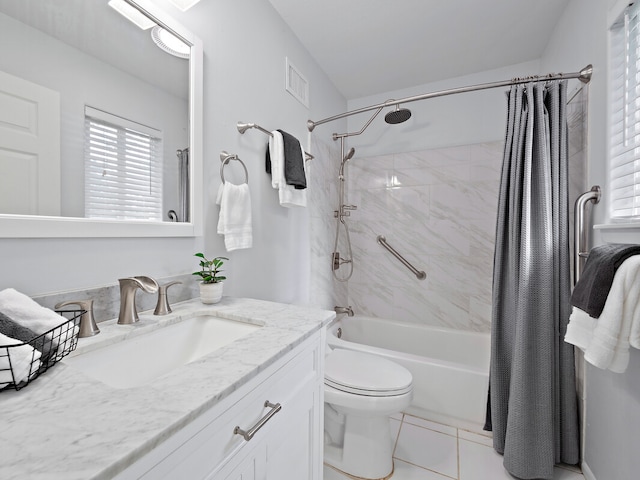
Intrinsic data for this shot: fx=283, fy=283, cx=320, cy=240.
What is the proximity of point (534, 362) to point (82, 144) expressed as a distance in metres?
1.92

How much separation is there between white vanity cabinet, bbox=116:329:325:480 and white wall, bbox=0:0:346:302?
58 cm

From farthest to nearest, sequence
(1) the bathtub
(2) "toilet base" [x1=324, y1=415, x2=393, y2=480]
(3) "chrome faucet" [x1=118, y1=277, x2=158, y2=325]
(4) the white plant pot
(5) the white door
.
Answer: (1) the bathtub < (2) "toilet base" [x1=324, y1=415, x2=393, y2=480] < (4) the white plant pot < (3) "chrome faucet" [x1=118, y1=277, x2=158, y2=325] < (5) the white door

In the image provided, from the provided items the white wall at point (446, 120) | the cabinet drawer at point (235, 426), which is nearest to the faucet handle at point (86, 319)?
the cabinet drawer at point (235, 426)

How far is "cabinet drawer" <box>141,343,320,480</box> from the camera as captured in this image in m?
0.45

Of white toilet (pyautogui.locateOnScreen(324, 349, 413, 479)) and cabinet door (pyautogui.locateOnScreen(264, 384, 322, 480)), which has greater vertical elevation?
cabinet door (pyautogui.locateOnScreen(264, 384, 322, 480))

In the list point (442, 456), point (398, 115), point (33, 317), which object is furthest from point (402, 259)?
point (33, 317)

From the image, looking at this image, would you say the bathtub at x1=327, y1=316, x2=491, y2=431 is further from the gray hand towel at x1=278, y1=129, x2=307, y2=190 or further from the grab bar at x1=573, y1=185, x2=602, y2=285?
the gray hand towel at x1=278, y1=129, x2=307, y2=190

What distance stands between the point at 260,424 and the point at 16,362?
0.44m

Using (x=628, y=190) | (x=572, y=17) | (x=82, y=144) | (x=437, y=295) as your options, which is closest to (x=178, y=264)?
(x=82, y=144)

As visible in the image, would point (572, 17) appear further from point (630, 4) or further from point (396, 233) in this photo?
point (396, 233)

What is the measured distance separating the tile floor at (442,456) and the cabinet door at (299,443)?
0.61 m

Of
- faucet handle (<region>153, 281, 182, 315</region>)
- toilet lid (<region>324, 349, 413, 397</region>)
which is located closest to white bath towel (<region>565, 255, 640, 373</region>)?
toilet lid (<region>324, 349, 413, 397</region>)

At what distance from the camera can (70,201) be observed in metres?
0.77

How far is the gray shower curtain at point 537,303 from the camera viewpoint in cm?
128
